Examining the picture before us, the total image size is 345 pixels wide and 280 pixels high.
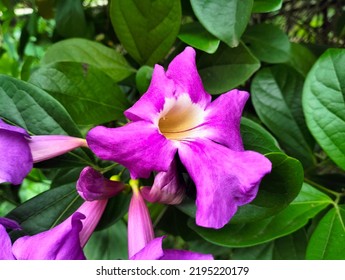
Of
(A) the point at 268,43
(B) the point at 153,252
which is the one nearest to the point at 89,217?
(B) the point at 153,252

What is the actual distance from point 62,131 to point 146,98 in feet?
0.64

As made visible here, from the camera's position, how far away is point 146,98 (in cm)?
56

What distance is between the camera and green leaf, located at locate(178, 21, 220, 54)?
70 cm

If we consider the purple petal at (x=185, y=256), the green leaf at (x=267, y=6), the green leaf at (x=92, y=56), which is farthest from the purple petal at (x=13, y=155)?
the green leaf at (x=267, y=6)

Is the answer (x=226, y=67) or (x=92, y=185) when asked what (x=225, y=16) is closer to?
(x=226, y=67)

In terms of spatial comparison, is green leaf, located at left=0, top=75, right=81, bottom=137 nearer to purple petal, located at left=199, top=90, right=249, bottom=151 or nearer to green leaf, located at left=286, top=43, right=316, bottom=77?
purple petal, located at left=199, top=90, right=249, bottom=151

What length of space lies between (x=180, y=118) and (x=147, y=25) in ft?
0.80

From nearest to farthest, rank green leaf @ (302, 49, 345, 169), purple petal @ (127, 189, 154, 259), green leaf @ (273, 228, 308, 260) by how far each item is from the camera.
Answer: purple petal @ (127, 189, 154, 259)
green leaf @ (302, 49, 345, 169)
green leaf @ (273, 228, 308, 260)

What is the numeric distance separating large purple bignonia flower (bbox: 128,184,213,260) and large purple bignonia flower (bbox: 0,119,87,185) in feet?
0.42

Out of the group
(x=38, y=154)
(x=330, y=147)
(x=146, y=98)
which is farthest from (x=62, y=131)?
(x=330, y=147)

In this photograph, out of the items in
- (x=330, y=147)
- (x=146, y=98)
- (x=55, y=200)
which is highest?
(x=146, y=98)

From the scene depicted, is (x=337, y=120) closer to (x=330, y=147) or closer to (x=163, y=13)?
(x=330, y=147)

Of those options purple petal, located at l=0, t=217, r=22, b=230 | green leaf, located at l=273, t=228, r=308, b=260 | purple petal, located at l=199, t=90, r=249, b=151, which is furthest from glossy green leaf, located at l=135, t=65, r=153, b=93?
green leaf, located at l=273, t=228, r=308, b=260
